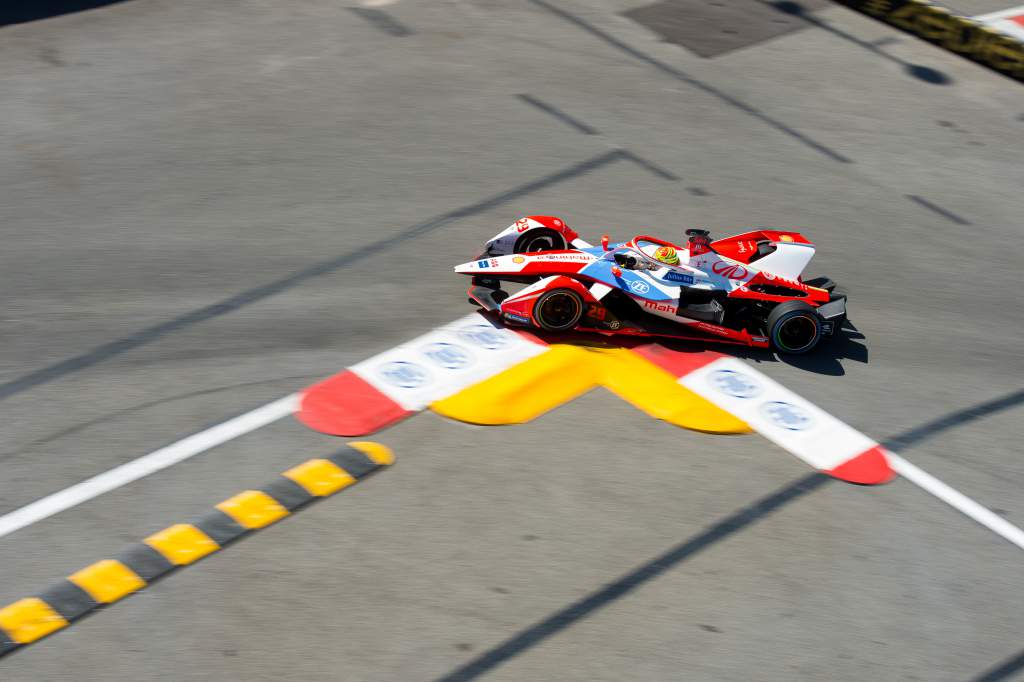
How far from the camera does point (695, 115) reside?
1861 cm

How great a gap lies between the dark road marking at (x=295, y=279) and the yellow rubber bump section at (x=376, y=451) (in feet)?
9.77

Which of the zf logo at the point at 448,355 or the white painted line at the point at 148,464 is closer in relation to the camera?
the white painted line at the point at 148,464

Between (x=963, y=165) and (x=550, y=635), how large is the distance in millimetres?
12513

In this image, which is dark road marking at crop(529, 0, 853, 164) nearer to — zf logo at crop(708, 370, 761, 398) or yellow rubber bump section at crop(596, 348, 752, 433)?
zf logo at crop(708, 370, 761, 398)

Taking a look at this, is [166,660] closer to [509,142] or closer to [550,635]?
[550,635]

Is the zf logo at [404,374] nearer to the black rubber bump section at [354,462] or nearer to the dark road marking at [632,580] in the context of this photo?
the black rubber bump section at [354,462]

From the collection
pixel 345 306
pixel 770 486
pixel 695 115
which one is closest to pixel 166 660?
pixel 345 306

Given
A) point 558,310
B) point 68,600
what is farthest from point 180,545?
point 558,310

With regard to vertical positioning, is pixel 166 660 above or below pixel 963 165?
below

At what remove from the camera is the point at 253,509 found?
10.9m

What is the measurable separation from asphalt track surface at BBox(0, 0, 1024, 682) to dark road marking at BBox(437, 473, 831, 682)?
0.10ft

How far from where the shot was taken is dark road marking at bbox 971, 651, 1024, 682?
996cm

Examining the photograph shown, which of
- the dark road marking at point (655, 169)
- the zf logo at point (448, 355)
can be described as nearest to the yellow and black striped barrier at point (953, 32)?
the dark road marking at point (655, 169)

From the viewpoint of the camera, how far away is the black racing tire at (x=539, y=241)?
45.5 ft
